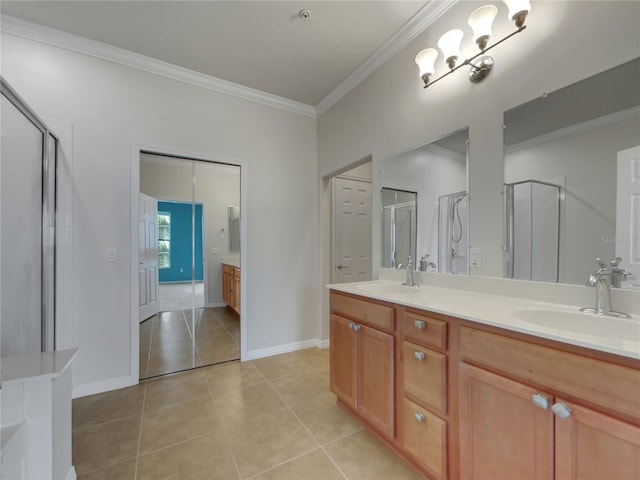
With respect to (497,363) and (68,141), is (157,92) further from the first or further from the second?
(497,363)

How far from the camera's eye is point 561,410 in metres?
0.82

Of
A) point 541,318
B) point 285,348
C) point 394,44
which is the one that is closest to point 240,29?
point 394,44

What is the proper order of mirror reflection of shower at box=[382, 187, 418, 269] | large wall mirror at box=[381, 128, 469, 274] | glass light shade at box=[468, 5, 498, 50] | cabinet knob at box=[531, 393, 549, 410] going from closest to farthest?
cabinet knob at box=[531, 393, 549, 410] → glass light shade at box=[468, 5, 498, 50] → large wall mirror at box=[381, 128, 469, 274] → mirror reflection of shower at box=[382, 187, 418, 269]

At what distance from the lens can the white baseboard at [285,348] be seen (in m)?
2.81

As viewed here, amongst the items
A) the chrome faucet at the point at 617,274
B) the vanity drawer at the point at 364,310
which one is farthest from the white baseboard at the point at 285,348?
the chrome faucet at the point at 617,274

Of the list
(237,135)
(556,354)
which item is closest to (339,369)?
(556,354)

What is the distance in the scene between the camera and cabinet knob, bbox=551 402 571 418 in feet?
2.66

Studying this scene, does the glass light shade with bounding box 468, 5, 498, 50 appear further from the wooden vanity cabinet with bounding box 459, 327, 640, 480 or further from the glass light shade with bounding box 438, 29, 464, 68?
the wooden vanity cabinet with bounding box 459, 327, 640, 480

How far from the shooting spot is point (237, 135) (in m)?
2.75

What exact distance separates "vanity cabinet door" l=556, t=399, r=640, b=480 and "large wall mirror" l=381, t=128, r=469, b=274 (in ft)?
3.00

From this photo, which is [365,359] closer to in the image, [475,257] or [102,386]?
[475,257]

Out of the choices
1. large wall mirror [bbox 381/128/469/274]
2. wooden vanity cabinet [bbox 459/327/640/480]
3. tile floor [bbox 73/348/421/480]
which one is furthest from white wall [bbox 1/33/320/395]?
wooden vanity cabinet [bbox 459/327/640/480]

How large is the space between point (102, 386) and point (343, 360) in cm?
198

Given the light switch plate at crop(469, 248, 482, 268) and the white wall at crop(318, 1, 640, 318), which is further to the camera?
the light switch plate at crop(469, 248, 482, 268)
